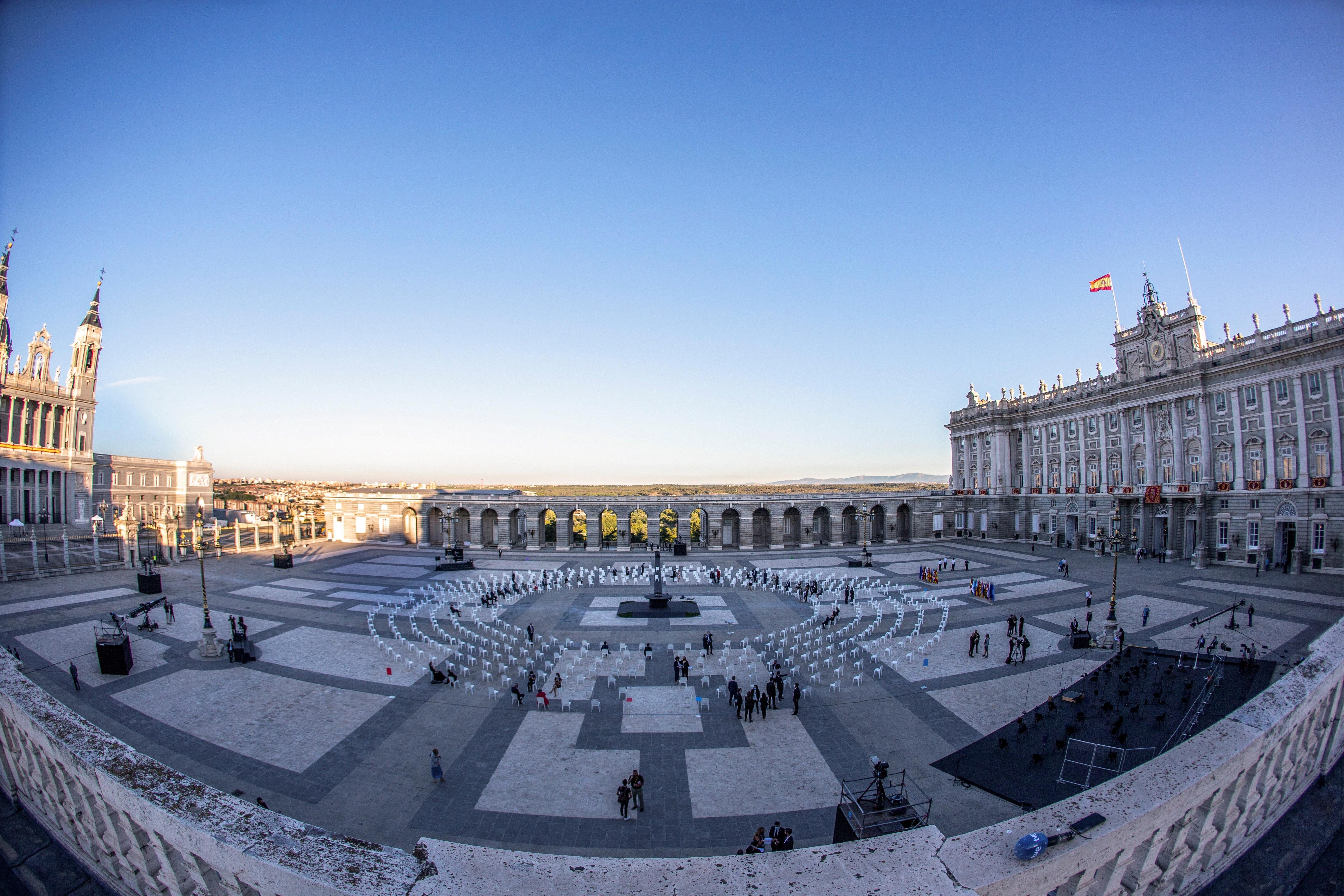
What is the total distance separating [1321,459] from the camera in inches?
1414

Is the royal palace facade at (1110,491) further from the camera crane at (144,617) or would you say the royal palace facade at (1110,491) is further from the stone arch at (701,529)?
the camera crane at (144,617)

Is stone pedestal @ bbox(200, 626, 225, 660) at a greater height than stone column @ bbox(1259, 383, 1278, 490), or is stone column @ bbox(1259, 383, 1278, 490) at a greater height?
stone column @ bbox(1259, 383, 1278, 490)

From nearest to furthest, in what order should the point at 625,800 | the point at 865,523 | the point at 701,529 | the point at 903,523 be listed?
the point at 625,800 < the point at 865,523 < the point at 903,523 < the point at 701,529

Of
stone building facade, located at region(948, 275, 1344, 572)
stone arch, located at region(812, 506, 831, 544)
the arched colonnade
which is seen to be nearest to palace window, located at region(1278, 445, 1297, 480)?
stone building facade, located at region(948, 275, 1344, 572)

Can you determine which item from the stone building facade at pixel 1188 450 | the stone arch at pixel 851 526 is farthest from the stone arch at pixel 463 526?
the stone building facade at pixel 1188 450

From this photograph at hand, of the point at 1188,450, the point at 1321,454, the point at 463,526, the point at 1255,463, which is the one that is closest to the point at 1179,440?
the point at 1188,450

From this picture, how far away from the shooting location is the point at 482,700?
699 inches

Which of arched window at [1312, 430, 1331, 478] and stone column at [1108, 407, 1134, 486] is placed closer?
arched window at [1312, 430, 1331, 478]

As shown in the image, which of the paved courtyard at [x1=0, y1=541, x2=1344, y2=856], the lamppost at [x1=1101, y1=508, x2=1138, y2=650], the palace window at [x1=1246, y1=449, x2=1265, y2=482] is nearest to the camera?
the paved courtyard at [x1=0, y1=541, x2=1344, y2=856]

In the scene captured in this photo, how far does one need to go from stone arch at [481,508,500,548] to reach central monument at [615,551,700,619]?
32.1 meters

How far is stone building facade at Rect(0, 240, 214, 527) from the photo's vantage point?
205ft

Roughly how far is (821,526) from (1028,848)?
6033 cm

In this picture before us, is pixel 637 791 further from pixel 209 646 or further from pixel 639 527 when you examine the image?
pixel 639 527

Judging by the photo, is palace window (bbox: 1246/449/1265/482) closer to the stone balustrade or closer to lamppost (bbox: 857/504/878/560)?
lamppost (bbox: 857/504/878/560)
